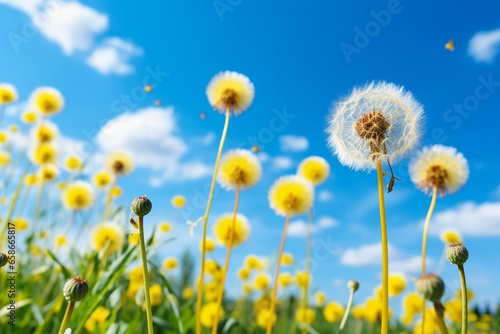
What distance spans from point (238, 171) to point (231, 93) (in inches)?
13.1

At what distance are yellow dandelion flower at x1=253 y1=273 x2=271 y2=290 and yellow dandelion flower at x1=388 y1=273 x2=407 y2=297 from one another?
0.98 m

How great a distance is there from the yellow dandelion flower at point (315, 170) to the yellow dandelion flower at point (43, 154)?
2.58 metres

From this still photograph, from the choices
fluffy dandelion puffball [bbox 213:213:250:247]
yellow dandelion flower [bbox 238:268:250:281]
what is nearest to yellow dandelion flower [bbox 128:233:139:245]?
fluffy dandelion puffball [bbox 213:213:250:247]

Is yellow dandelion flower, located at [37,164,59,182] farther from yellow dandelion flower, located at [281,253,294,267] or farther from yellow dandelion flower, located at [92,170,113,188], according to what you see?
yellow dandelion flower, located at [281,253,294,267]

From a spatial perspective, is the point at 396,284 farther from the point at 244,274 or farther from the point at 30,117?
the point at 30,117

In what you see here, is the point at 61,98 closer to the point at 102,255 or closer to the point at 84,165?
the point at 84,165

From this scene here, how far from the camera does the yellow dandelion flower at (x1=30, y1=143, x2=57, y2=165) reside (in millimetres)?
4117

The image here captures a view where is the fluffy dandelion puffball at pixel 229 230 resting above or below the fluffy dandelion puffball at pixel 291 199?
below

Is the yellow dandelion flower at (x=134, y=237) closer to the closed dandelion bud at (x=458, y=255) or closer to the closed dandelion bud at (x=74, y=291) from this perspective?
the closed dandelion bud at (x=74, y=291)

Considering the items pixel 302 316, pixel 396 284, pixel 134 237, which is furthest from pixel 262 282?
pixel 134 237

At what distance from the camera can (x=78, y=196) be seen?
355 cm

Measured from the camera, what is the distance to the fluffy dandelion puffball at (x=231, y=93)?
1974mm

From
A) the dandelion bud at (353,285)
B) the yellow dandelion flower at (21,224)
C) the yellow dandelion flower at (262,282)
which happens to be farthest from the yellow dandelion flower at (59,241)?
the dandelion bud at (353,285)

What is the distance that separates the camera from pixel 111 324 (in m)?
1.81
